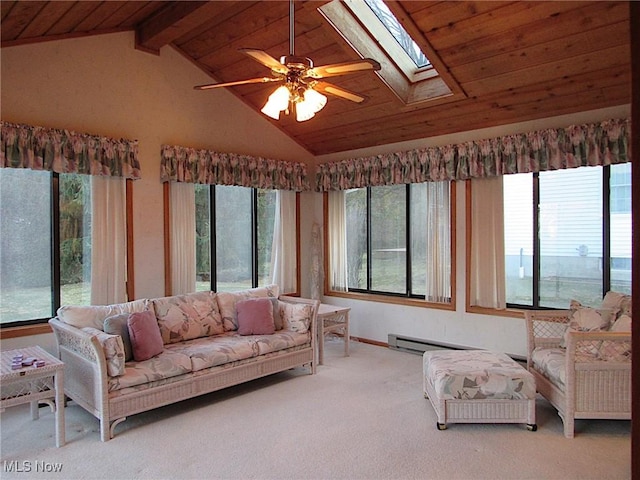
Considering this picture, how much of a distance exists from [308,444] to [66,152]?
3184 millimetres

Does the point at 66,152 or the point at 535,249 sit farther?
the point at 535,249

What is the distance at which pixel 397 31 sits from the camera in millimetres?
4469

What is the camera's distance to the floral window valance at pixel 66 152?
3738mm

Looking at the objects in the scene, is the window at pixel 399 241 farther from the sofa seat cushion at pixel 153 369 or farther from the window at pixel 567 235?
the sofa seat cushion at pixel 153 369

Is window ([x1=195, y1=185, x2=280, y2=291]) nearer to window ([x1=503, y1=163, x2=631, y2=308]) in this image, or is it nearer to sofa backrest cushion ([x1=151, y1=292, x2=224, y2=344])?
sofa backrest cushion ([x1=151, y1=292, x2=224, y2=344])

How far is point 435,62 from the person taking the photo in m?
4.02

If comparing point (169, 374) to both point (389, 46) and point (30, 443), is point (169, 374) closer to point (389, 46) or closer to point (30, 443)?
point (30, 443)

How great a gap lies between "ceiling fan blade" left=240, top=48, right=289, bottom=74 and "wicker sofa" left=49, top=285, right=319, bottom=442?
7.05 feet

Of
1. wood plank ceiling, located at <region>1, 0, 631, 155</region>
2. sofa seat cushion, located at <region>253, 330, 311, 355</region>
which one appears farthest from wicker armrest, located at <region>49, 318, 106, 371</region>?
wood plank ceiling, located at <region>1, 0, 631, 155</region>

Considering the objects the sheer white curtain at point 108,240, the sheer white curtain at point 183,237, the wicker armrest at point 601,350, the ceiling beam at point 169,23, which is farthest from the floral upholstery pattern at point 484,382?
the ceiling beam at point 169,23

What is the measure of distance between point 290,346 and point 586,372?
2473 millimetres

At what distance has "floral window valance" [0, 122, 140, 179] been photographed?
3.74 m

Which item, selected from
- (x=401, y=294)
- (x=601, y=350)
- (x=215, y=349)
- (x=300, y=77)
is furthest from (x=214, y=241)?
(x=601, y=350)

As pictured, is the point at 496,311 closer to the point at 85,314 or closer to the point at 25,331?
the point at 85,314
